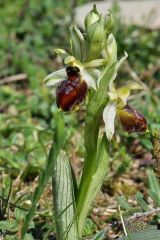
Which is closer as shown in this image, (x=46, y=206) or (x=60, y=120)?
(x=60, y=120)

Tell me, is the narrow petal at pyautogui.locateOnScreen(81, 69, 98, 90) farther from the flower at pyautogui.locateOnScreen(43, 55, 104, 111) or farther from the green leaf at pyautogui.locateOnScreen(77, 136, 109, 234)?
the green leaf at pyautogui.locateOnScreen(77, 136, 109, 234)

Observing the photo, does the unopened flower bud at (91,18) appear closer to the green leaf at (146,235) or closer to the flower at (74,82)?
the flower at (74,82)

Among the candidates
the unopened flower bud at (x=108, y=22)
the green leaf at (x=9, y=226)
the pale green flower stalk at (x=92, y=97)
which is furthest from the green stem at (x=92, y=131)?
the green leaf at (x=9, y=226)

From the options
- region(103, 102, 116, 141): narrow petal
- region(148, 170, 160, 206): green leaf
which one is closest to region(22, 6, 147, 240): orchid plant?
region(103, 102, 116, 141): narrow petal

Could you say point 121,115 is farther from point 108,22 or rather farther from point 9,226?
point 9,226

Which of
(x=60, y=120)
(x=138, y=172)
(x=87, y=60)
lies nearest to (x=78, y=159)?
(x=138, y=172)

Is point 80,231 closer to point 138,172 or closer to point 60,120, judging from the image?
point 60,120
